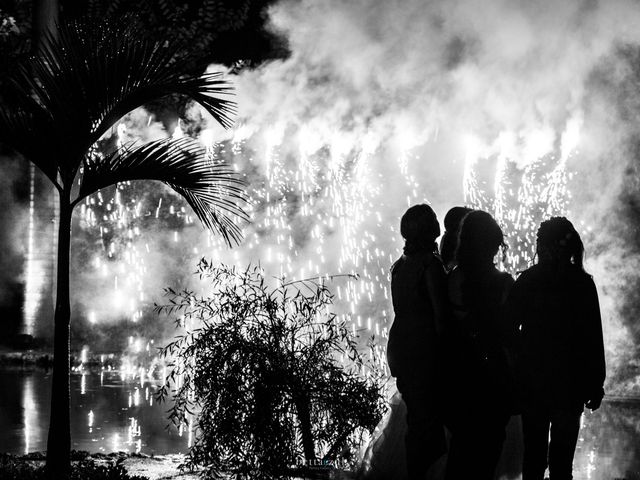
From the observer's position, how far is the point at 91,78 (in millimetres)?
6160

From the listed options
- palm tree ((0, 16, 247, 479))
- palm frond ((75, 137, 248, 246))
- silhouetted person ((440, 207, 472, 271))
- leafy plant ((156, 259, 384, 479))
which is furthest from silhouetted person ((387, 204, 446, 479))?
palm tree ((0, 16, 247, 479))

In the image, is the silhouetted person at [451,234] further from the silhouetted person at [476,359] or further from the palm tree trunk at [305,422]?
the palm tree trunk at [305,422]

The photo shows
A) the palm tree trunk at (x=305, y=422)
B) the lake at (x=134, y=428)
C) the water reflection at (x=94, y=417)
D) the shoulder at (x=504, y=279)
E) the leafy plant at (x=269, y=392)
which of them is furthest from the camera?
the water reflection at (x=94, y=417)

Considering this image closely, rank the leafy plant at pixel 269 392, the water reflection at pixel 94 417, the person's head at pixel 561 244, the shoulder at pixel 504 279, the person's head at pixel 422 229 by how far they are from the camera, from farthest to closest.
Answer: the water reflection at pixel 94 417, the leafy plant at pixel 269 392, the person's head at pixel 561 244, the shoulder at pixel 504 279, the person's head at pixel 422 229

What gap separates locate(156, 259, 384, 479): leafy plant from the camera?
5898 millimetres

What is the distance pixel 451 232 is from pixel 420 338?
3.11 feet

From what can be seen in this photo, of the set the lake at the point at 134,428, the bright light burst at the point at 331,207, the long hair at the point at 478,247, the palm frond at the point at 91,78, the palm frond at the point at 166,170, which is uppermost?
the bright light burst at the point at 331,207

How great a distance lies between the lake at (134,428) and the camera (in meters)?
9.10

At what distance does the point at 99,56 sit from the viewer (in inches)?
242

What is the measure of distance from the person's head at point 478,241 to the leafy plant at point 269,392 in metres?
2.05

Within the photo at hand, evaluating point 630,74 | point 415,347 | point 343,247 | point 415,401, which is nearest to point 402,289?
point 415,347

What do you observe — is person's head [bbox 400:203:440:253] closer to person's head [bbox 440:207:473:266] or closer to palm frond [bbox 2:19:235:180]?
person's head [bbox 440:207:473:266]

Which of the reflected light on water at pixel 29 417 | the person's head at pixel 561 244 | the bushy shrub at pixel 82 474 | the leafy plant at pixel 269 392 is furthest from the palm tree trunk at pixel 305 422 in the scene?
the reflected light on water at pixel 29 417

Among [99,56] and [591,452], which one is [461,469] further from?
[591,452]
